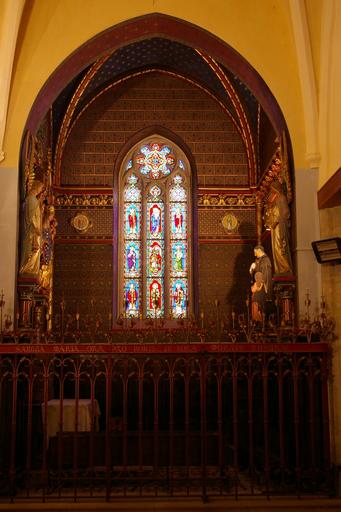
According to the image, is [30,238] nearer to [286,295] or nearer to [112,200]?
[286,295]

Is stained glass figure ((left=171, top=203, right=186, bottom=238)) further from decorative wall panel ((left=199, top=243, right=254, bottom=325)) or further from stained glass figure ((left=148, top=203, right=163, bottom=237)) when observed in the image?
decorative wall panel ((left=199, top=243, right=254, bottom=325))

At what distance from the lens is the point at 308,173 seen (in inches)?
489

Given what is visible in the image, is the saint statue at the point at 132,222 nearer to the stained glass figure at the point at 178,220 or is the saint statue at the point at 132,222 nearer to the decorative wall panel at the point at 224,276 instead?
the stained glass figure at the point at 178,220

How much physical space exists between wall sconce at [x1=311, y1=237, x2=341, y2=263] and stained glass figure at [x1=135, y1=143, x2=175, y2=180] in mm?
7870

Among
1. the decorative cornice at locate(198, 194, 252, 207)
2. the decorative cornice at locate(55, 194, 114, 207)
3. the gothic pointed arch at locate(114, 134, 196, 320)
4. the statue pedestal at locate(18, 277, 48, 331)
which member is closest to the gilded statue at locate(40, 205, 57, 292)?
the decorative cornice at locate(55, 194, 114, 207)

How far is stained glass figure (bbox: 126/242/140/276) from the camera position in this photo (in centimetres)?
1828

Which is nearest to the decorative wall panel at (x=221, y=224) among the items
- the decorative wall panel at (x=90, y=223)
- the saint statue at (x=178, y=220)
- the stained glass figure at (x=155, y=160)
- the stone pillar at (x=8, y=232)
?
the saint statue at (x=178, y=220)

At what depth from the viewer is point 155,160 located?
18859mm

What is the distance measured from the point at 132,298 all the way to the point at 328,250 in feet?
25.2

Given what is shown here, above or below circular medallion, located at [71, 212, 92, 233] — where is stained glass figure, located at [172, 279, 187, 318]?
below

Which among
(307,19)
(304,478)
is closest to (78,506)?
(304,478)

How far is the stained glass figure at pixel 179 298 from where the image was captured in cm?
1797

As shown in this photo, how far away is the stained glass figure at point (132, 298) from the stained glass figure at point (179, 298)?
3.17 ft

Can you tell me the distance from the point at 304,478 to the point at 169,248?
899 centimetres
